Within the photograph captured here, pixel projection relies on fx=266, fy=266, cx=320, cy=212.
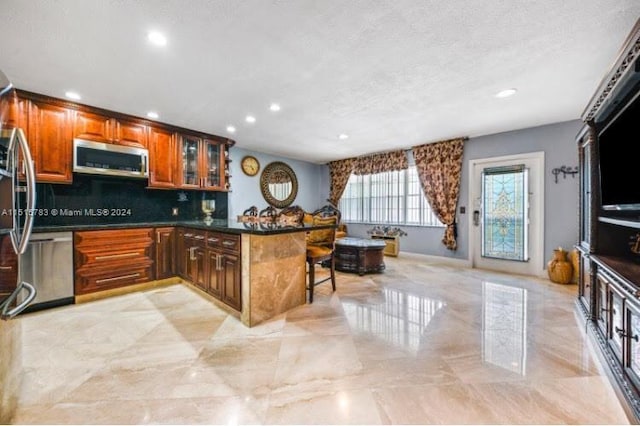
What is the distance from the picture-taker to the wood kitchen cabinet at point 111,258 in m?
2.94

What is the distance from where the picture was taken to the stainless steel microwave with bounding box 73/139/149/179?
3123 mm

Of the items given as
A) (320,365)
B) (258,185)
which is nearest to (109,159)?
(258,185)

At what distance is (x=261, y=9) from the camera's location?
163 cm

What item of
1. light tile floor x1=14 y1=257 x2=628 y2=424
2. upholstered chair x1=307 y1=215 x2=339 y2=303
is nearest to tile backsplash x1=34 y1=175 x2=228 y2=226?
light tile floor x1=14 y1=257 x2=628 y2=424

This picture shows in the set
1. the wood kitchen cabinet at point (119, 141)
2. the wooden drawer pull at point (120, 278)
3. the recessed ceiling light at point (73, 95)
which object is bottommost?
the wooden drawer pull at point (120, 278)

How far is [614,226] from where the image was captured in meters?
2.20

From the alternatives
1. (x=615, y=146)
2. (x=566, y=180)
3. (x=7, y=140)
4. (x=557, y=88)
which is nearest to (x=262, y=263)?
(x=7, y=140)

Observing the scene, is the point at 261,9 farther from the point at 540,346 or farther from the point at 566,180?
the point at 566,180

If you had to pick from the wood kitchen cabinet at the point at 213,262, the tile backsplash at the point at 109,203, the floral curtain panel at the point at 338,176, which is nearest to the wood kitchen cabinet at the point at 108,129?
the tile backsplash at the point at 109,203

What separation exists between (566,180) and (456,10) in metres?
3.51

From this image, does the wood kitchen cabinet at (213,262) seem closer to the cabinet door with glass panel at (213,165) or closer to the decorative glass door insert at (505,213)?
the cabinet door with glass panel at (213,165)

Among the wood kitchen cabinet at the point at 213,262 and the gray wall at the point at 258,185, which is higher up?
the gray wall at the point at 258,185

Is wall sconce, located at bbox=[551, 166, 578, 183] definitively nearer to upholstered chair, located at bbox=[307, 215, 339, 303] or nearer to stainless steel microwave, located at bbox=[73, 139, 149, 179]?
upholstered chair, located at bbox=[307, 215, 339, 303]

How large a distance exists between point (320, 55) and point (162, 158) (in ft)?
9.43
